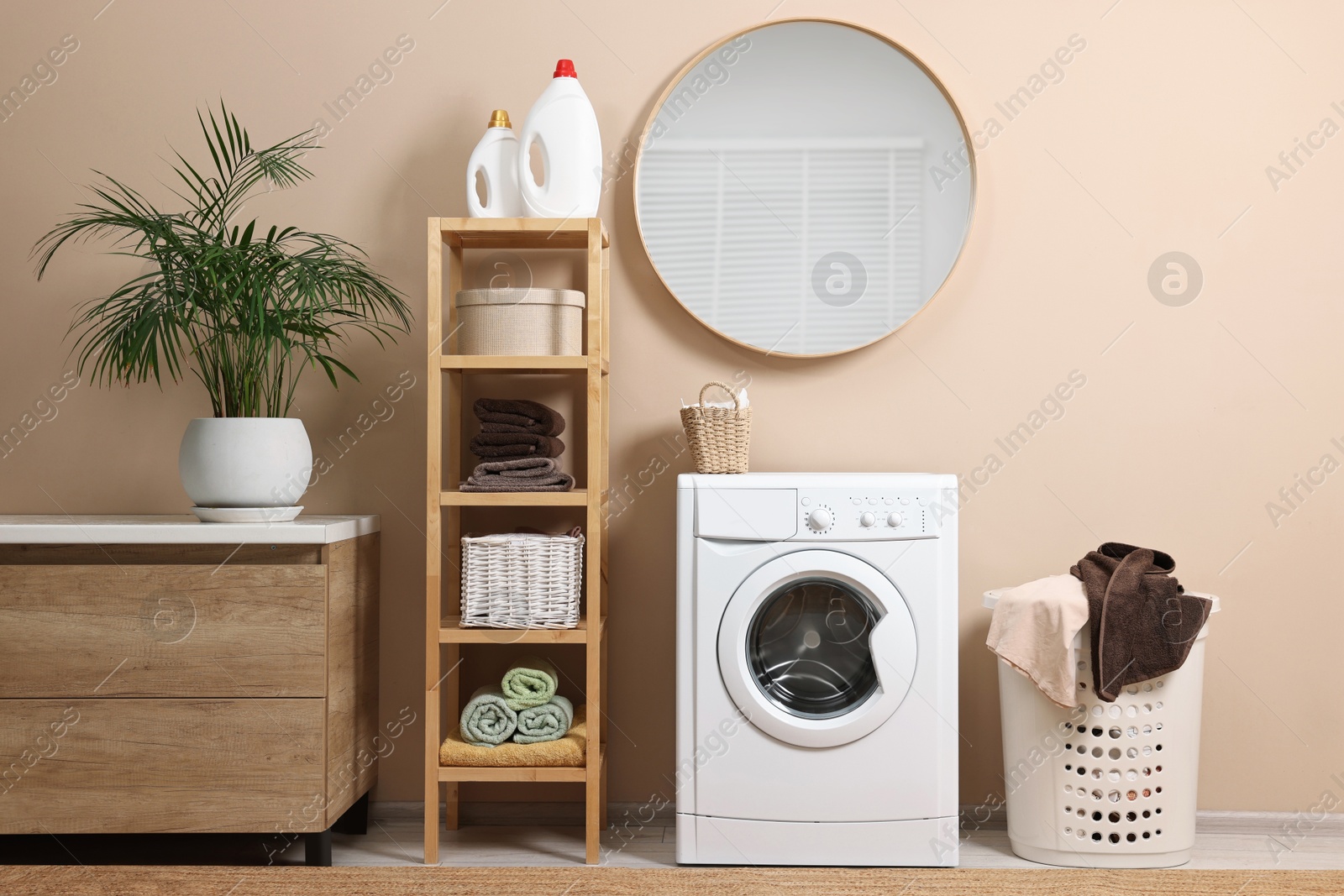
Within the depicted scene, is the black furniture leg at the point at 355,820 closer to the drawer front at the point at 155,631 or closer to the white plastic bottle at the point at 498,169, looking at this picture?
the drawer front at the point at 155,631

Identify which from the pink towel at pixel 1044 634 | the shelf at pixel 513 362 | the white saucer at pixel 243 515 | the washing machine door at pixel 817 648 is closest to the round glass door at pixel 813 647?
the washing machine door at pixel 817 648

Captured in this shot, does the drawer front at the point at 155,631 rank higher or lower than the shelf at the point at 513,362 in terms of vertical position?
lower

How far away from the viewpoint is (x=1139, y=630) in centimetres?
190

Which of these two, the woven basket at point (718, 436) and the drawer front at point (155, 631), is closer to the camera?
the drawer front at point (155, 631)

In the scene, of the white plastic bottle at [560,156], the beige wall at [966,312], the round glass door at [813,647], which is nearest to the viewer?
the round glass door at [813,647]

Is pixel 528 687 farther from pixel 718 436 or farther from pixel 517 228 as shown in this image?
pixel 517 228

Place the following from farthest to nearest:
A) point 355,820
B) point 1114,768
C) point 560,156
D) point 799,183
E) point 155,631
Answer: point 799,183 < point 355,820 < point 560,156 < point 1114,768 < point 155,631

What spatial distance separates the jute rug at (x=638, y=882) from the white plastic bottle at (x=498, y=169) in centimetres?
138

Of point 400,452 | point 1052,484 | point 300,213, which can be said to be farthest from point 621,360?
point 1052,484

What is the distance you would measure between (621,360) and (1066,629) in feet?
3.78

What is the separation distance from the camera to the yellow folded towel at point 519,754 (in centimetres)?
199

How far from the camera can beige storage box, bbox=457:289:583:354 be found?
6.67 feet

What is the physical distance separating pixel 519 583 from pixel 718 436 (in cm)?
53

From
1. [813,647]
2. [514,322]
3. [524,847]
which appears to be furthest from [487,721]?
[514,322]
